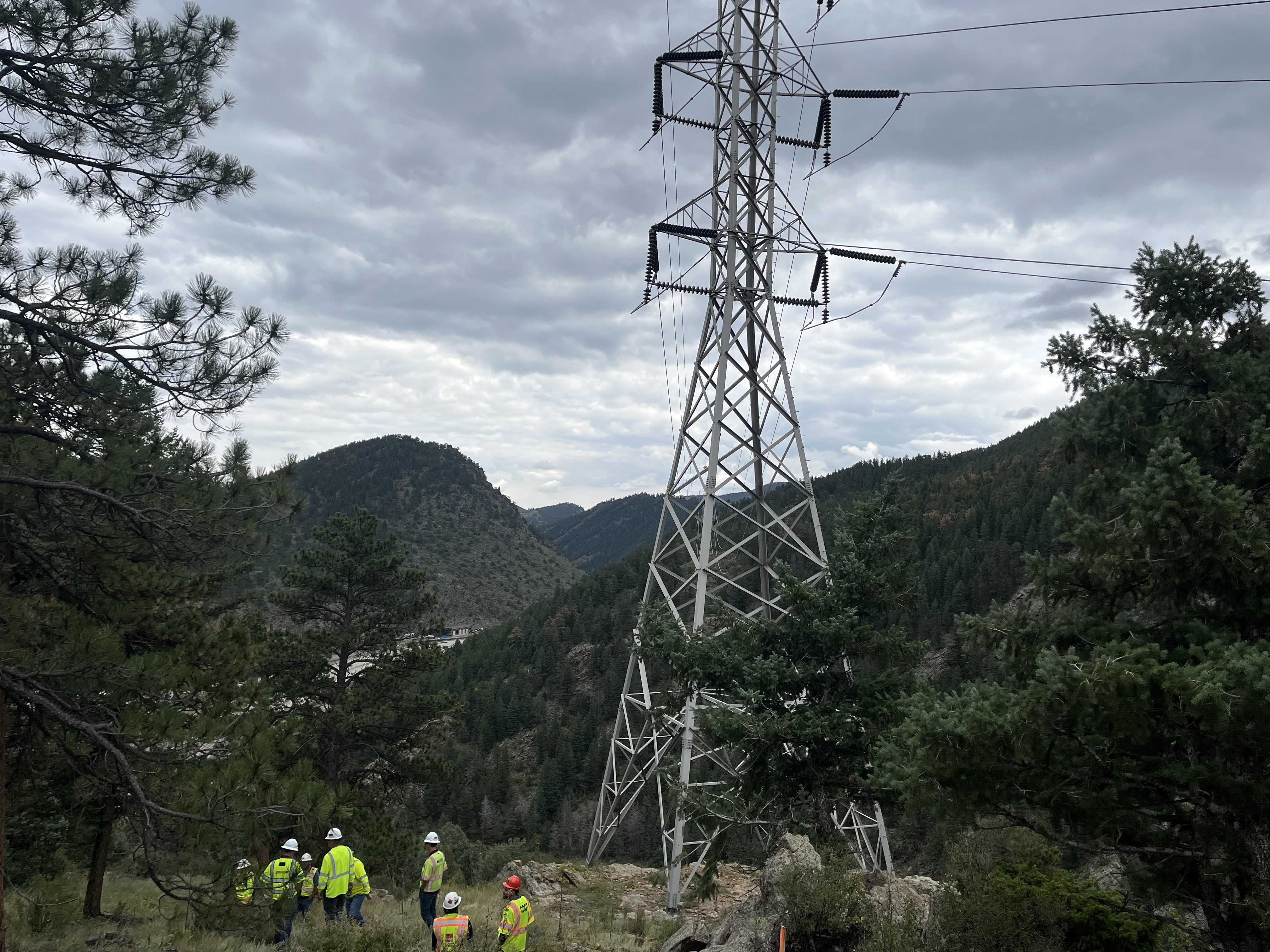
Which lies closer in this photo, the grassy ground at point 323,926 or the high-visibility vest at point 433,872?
the grassy ground at point 323,926

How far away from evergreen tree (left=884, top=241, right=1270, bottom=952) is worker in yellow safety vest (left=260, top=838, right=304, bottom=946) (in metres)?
5.24

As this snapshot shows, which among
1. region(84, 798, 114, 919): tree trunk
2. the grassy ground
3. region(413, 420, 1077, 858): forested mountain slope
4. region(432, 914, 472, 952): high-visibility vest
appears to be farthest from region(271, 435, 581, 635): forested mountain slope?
region(432, 914, 472, 952): high-visibility vest

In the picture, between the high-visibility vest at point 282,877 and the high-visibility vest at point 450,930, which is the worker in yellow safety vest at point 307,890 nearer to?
the high-visibility vest at point 282,877

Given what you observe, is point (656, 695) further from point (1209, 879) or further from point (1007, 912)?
point (1209, 879)

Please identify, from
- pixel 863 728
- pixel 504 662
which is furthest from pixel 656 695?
pixel 504 662

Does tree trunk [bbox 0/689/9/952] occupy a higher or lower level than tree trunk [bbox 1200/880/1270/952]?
higher

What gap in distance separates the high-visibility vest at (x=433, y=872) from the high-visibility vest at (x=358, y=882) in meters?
0.62

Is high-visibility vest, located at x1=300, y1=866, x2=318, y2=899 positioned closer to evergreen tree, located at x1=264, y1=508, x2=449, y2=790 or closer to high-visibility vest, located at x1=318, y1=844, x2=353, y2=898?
high-visibility vest, located at x1=318, y1=844, x2=353, y2=898

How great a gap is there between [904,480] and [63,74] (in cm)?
947

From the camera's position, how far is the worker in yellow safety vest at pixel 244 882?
5.91 metres

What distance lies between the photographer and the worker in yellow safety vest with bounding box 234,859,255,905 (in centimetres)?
591

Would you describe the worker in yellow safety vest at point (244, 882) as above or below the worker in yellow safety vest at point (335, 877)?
above

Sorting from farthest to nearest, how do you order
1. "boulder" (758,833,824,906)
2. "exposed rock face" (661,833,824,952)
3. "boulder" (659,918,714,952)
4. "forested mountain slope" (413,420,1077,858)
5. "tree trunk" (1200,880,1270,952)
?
"forested mountain slope" (413,420,1077,858), "boulder" (659,918,714,952), "boulder" (758,833,824,906), "exposed rock face" (661,833,824,952), "tree trunk" (1200,880,1270,952)

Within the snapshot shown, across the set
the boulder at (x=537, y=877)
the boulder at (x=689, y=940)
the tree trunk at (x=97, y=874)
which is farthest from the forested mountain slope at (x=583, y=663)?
the boulder at (x=689, y=940)
